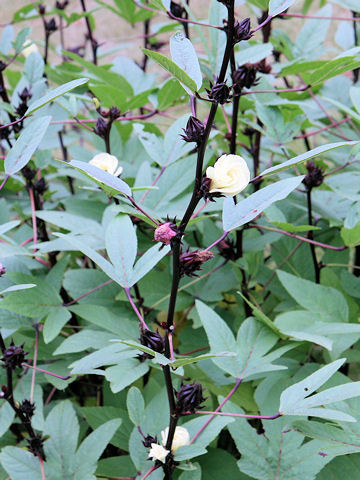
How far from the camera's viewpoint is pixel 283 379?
0.84 meters

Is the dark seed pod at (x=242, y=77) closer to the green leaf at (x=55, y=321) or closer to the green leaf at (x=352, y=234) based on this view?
the green leaf at (x=352, y=234)

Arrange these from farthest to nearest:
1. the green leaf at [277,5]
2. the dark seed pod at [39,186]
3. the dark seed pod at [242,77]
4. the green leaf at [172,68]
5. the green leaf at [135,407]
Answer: the dark seed pod at [39,186], the dark seed pod at [242,77], the green leaf at [135,407], the green leaf at [277,5], the green leaf at [172,68]

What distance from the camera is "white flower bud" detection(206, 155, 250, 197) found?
520 millimetres

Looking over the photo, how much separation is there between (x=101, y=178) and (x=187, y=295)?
0.52 meters

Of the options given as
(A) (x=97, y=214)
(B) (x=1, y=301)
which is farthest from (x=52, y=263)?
(B) (x=1, y=301)

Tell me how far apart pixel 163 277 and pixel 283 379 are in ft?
0.96

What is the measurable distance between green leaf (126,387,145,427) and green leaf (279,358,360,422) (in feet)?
0.71

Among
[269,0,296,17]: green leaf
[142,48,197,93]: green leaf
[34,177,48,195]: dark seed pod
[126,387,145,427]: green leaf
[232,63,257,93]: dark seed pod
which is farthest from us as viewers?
[34,177,48,195]: dark seed pod

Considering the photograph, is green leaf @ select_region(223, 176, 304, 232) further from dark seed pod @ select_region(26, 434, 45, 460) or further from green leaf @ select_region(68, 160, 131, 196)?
dark seed pod @ select_region(26, 434, 45, 460)

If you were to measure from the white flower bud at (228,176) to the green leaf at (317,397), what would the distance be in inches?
8.9

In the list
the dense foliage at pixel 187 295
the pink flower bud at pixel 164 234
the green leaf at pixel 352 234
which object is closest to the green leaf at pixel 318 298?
the dense foliage at pixel 187 295

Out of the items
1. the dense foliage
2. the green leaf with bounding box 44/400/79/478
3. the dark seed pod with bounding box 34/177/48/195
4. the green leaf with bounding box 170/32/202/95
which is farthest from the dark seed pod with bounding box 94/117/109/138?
the green leaf with bounding box 44/400/79/478

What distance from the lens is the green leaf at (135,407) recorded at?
695mm

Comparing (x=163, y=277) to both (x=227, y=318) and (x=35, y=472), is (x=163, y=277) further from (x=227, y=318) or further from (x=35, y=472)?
(x=35, y=472)
